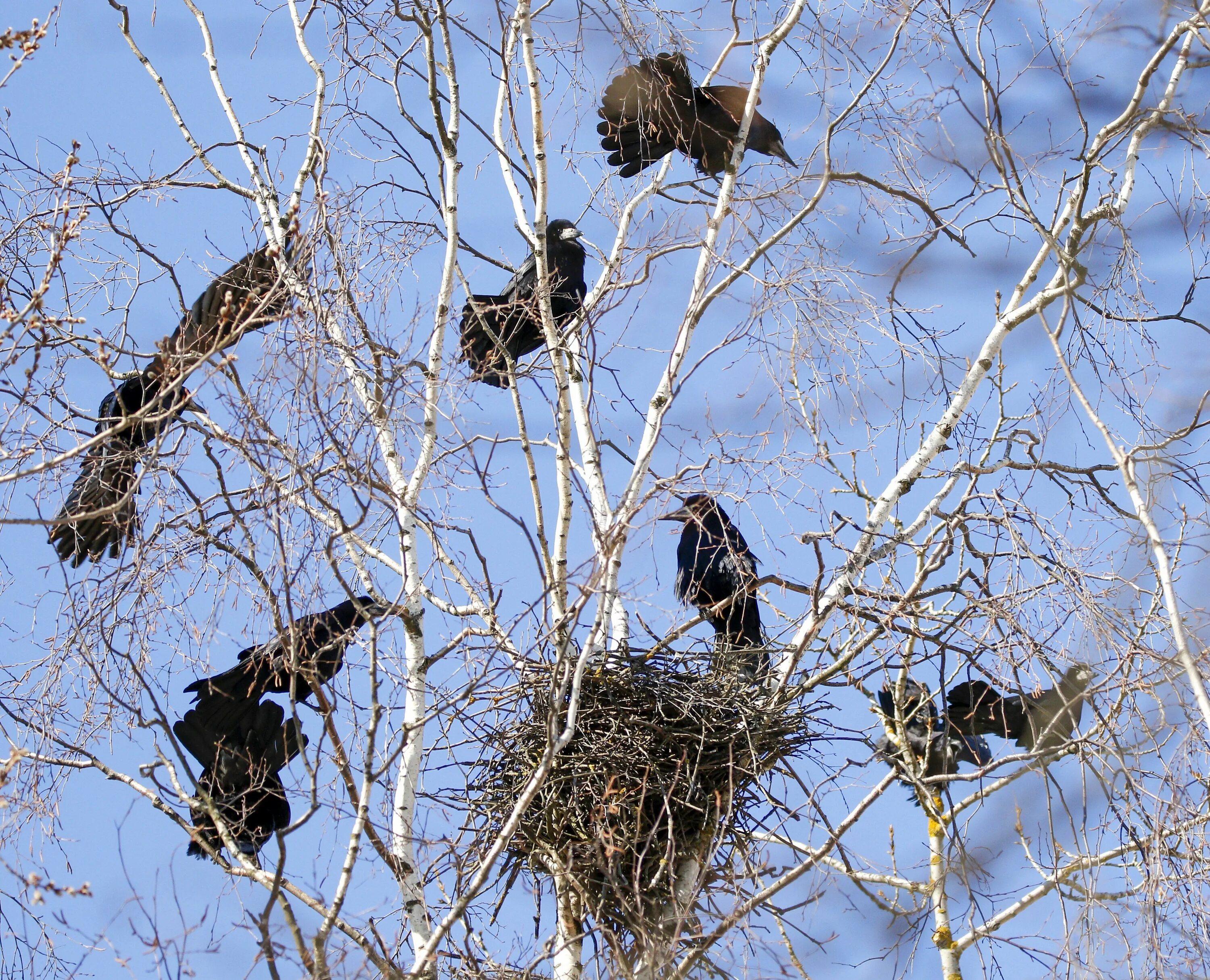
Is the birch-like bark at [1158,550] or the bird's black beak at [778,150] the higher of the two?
the bird's black beak at [778,150]

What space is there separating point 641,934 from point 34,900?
200 centimetres

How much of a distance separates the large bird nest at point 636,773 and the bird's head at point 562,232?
244 centimetres

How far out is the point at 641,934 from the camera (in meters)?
4.43

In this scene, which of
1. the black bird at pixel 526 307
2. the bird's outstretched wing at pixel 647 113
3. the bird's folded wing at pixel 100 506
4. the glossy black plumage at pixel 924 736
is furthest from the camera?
the bird's outstretched wing at pixel 647 113

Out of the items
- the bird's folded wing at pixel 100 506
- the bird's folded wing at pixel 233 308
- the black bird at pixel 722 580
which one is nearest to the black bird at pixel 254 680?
the bird's folded wing at pixel 100 506

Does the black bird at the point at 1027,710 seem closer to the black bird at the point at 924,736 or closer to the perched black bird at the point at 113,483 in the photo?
the black bird at the point at 924,736

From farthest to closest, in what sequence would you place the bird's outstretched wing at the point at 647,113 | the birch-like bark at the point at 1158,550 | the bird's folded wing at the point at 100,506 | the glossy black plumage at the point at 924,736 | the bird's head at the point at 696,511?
the bird's outstretched wing at the point at 647,113 → the glossy black plumage at the point at 924,736 → the bird's head at the point at 696,511 → the bird's folded wing at the point at 100,506 → the birch-like bark at the point at 1158,550

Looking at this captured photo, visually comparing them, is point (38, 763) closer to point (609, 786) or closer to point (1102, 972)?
point (609, 786)

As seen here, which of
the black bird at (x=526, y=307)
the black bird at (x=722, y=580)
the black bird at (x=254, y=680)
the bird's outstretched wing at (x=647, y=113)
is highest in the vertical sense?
the bird's outstretched wing at (x=647, y=113)

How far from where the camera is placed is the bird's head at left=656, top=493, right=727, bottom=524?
4.74 metres

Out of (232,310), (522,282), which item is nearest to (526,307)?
(522,282)

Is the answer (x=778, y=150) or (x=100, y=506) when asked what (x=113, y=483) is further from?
(x=778, y=150)

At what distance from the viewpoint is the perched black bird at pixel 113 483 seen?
12.6ft

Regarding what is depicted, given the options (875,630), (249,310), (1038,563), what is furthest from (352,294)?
(1038,563)
